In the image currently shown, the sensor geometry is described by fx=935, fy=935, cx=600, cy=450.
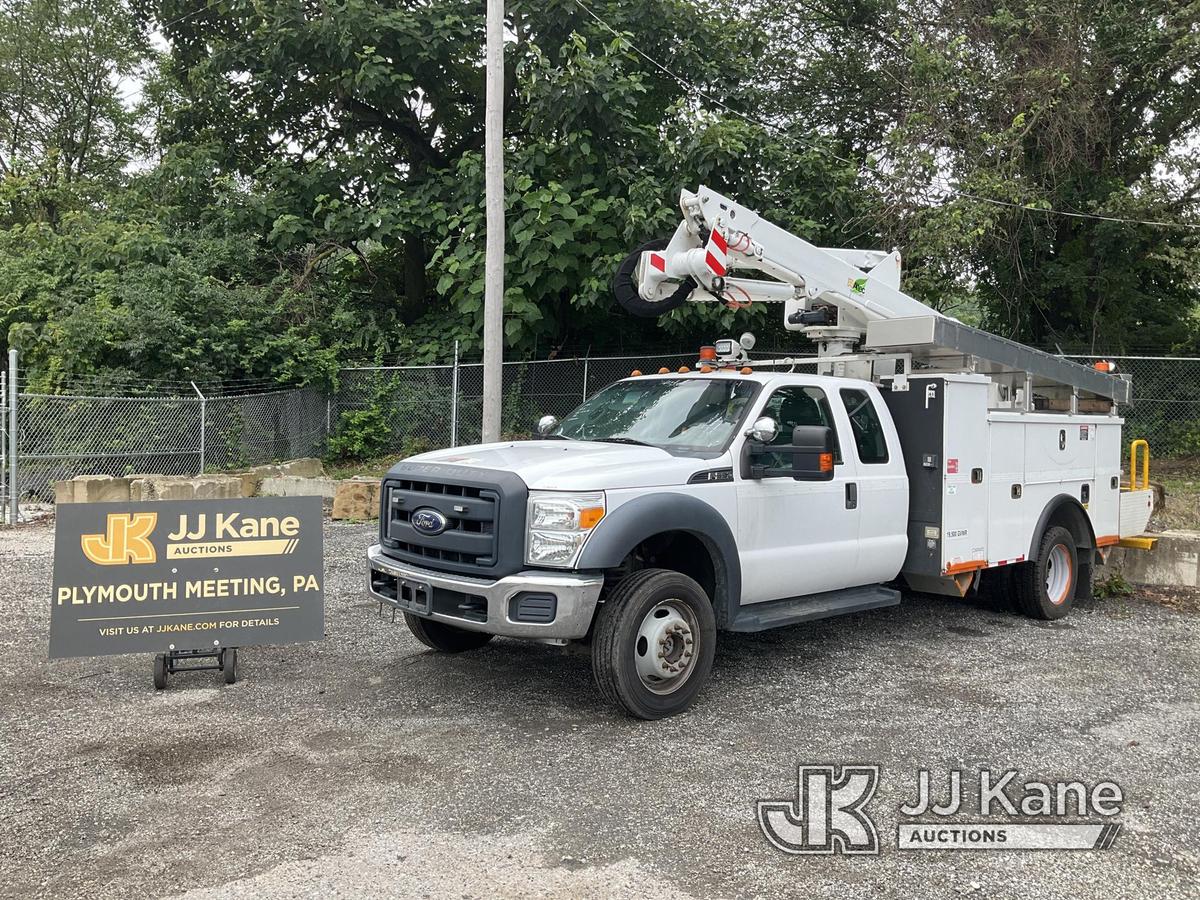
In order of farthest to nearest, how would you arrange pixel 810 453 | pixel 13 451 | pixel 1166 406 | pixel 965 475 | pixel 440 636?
1. pixel 1166 406
2. pixel 13 451
3. pixel 965 475
4. pixel 440 636
5. pixel 810 453

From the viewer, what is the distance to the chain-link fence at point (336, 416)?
1346cm

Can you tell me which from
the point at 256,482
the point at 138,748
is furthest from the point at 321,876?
the point at 256,482

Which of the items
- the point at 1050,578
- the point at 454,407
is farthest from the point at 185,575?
the point at 454,407

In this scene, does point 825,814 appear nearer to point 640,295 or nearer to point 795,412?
point 795,412

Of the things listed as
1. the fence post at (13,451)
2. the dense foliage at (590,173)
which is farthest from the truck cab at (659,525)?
the fence post at (13,451)

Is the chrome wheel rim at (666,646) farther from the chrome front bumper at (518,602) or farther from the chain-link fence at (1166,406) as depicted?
the chain-link fence at (1166,406)

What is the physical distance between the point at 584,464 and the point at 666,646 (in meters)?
1.15

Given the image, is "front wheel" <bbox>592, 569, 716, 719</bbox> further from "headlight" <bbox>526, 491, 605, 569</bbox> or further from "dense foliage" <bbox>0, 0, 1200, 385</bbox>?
"dense foliage" <bbox>0, 0, 1200, 385</bbox>

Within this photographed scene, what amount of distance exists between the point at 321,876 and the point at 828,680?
3.74m

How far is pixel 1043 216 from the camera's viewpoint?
1541 cm

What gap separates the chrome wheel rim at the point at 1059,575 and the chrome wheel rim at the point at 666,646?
14.3 feet

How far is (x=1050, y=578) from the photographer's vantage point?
8.24 metres

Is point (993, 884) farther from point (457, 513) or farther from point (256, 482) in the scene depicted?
point (256, 482)

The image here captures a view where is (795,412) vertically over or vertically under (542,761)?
over
